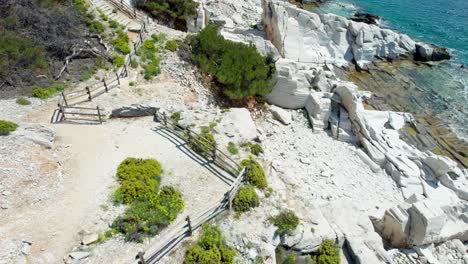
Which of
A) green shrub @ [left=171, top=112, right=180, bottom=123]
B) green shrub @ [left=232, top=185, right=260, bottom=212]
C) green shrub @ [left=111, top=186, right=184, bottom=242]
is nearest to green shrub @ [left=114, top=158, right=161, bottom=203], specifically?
green shrub @ [left=111, top=186, right=184, bottom=242]

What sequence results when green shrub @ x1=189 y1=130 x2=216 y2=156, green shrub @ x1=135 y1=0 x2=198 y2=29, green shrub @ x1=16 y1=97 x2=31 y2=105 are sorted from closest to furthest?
green shrub @ x1=189 y1=130 x2=216 y2=156 < green shrub @ x1=16 y1=97 x2=31 y2=105 < green shrub @ x1=135 y1=0 x2=198 y2=29

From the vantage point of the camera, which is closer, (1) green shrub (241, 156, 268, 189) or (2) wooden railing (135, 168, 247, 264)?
(2) wooden railing (135, 168, 247, 264)

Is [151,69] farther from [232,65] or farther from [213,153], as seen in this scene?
[213,153]

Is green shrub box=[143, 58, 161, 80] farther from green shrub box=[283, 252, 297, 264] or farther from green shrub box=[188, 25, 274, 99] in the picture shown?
green shrub box=[283, 252, 297, 264]

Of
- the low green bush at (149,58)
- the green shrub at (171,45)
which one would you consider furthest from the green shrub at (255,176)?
the green shrub at (171,45)


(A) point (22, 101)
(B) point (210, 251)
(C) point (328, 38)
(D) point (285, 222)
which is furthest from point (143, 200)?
(C) point (328, 38)

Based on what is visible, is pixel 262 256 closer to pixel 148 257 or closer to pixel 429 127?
pixel 148 257

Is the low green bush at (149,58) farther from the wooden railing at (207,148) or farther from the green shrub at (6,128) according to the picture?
the green shrub at (6,128)
